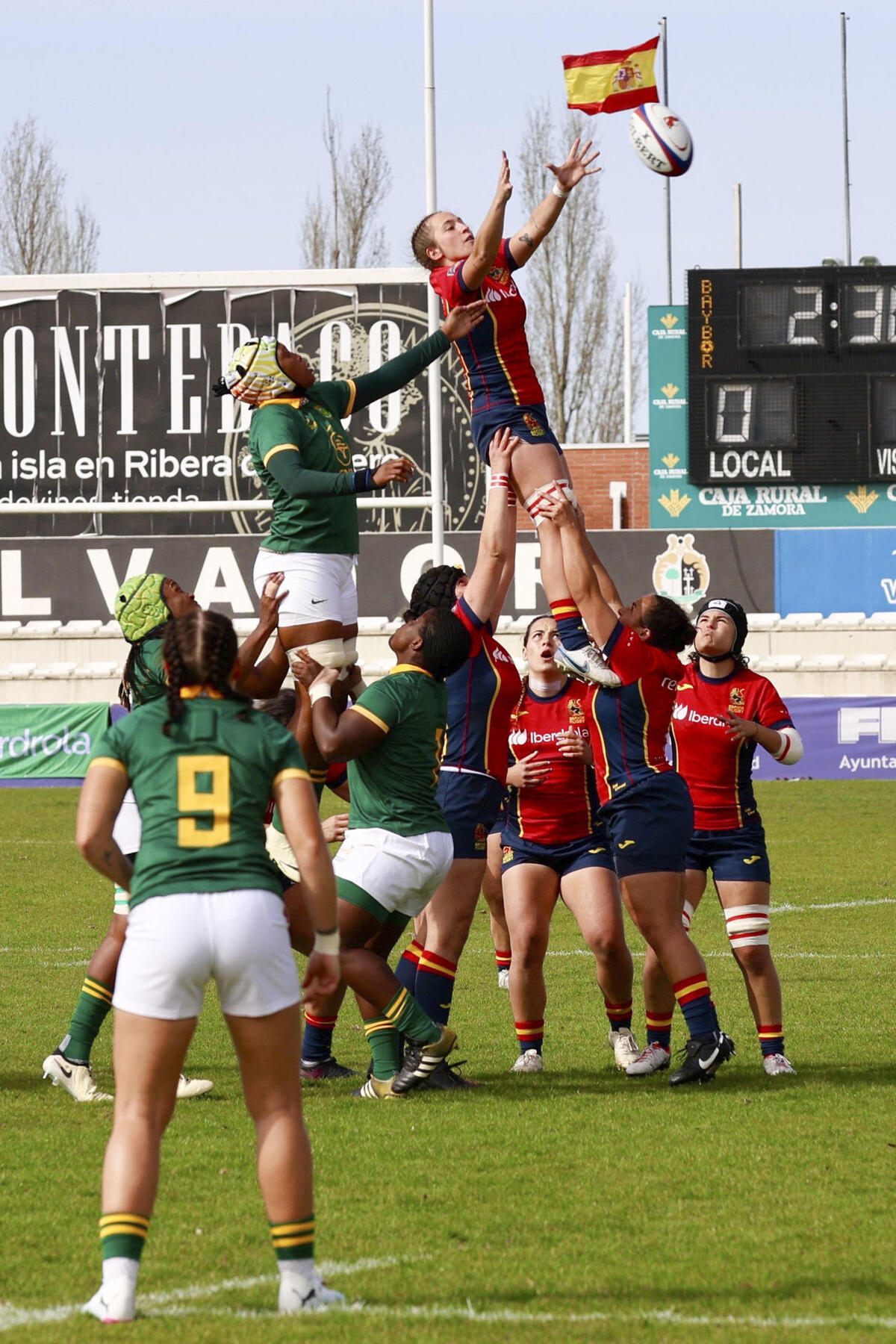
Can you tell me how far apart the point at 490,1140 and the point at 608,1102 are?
0.95 m

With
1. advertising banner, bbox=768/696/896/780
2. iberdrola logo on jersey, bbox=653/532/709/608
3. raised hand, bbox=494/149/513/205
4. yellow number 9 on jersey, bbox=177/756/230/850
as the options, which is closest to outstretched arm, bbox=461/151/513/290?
raised hand, bbox=494/149/513/205

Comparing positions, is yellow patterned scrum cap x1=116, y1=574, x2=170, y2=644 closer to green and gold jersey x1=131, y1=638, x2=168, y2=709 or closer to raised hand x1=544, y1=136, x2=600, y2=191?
green and gold jersey x1=131, y1=638, x2=168, y2=709

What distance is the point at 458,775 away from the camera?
816 cm

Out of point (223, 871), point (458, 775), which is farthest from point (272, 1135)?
point (458, 775)

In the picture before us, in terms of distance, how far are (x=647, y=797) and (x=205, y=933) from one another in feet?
12.4

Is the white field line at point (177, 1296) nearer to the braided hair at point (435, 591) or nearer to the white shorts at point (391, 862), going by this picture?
the white shorts at point (391, 862)

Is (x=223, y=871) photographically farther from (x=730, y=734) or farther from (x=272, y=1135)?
(x=730, y=734)

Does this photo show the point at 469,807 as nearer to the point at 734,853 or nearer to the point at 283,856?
the point at 734,853

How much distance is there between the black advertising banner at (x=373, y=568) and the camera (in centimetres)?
3106

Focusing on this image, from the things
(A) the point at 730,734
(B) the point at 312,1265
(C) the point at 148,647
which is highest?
(C) the point at 148,647

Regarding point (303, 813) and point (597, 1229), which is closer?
point (303, 813)

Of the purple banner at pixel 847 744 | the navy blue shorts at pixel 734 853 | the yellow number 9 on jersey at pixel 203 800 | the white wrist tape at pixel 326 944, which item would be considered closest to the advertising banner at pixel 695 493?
the purple banner at pixel 847 744

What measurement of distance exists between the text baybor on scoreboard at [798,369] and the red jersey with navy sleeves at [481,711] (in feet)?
74.4

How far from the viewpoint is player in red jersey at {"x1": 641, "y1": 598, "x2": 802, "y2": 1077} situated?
8.21m
